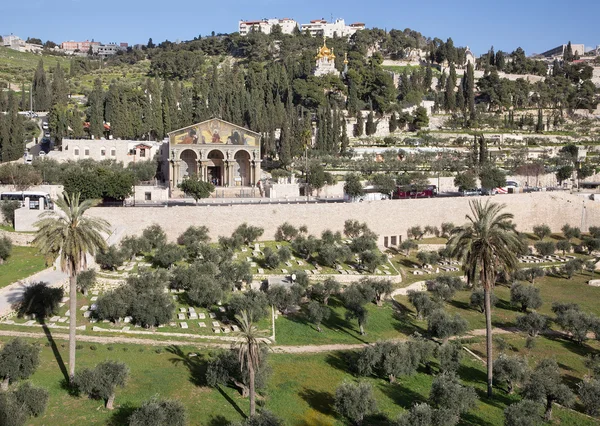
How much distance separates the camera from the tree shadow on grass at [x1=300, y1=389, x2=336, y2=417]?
2073cm

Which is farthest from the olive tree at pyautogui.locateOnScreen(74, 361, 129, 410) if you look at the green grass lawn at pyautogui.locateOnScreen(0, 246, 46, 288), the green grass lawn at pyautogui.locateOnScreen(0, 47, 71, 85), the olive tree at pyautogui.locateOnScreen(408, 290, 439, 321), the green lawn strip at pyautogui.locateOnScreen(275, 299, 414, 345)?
the green grass lawn at pyautogui.locateOnScreen(0, 47, 71, 85)

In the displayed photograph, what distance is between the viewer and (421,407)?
18562mm

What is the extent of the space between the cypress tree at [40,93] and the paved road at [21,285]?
5118cm

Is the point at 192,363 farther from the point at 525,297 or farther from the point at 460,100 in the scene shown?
the point at 460,100

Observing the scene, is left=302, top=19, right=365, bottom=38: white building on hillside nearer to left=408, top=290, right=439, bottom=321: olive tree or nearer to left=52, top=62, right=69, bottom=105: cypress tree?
left=52, top=62, right=69, bottom=105: cypress tree

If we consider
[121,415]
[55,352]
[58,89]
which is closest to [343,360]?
[121,415]

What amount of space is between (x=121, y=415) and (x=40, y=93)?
67.0m

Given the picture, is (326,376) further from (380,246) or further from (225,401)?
(380,246)

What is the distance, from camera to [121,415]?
59.9 feet

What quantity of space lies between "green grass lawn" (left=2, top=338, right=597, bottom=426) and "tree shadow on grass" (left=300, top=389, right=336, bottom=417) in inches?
0.8

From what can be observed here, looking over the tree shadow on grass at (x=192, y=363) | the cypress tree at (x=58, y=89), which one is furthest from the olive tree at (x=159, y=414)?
the cypress tree at (x=58, y=89)

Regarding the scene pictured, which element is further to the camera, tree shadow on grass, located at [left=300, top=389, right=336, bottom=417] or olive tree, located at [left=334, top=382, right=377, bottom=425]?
tree shadow on grass, located at [left=300, top=389, right=336, bottom=417]

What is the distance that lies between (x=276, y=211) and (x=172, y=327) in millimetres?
17429

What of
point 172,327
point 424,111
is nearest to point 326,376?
point 172,327
